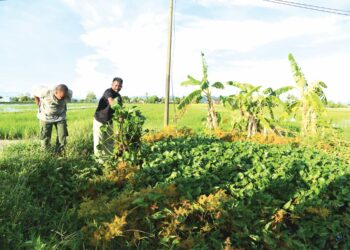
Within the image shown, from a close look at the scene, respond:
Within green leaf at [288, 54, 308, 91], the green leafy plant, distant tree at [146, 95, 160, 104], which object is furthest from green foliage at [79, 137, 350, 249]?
distant tree at [146, 95, 160, 104]

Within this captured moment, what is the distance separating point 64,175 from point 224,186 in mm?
2405

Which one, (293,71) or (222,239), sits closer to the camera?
(222,239)

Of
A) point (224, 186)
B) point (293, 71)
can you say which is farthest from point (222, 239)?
point (293, 71)

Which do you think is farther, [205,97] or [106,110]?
[205,97]

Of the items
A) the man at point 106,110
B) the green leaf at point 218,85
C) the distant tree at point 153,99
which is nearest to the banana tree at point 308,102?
the green leaf at point 218,85

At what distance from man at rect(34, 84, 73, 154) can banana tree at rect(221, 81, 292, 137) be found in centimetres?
480

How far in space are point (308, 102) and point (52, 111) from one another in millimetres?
6685

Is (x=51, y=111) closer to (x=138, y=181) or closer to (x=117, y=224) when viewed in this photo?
(x=138, y=181)

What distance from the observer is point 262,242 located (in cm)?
357

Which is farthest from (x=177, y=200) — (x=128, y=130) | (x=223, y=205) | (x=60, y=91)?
(x=60, y=91)

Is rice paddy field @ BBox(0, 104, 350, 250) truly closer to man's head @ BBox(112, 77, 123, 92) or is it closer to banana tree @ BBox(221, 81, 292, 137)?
man's head @ BBox(112, 77, 123, 92)

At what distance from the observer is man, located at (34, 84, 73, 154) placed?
6.27 m

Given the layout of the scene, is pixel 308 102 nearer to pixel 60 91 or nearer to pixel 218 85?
pixel 218 85

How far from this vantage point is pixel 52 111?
20.8ft
